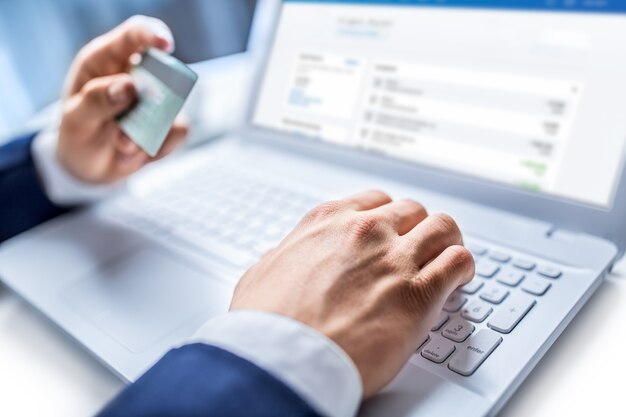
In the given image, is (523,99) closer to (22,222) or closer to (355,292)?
(355,292)

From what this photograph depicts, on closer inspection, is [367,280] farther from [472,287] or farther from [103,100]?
[103,100]

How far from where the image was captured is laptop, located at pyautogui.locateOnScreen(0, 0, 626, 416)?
15.0 inches

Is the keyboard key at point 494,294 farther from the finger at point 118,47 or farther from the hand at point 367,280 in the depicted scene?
the finger at point 118,47

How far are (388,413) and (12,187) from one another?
1.95 ft

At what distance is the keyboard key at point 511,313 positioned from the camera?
0.36m

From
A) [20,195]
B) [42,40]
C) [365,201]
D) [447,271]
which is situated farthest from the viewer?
[42,40]

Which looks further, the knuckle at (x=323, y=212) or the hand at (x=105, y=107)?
the hand at (x=105, y=107)

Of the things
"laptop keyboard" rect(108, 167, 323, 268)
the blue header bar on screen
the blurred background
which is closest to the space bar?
"laptop keyboard" rect(108, 167, 323, 268)

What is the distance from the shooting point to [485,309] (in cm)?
38

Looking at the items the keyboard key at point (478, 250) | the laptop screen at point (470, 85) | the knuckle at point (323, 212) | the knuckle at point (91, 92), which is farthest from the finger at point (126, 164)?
the keyboard key at point (478, 250)

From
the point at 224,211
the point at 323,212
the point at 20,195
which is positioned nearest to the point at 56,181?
the point at 20,195

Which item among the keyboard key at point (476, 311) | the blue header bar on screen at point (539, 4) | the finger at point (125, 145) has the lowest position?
the finger at point (125, 145)

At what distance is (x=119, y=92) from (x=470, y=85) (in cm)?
41

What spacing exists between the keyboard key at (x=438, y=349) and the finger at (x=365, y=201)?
0.14 meters
